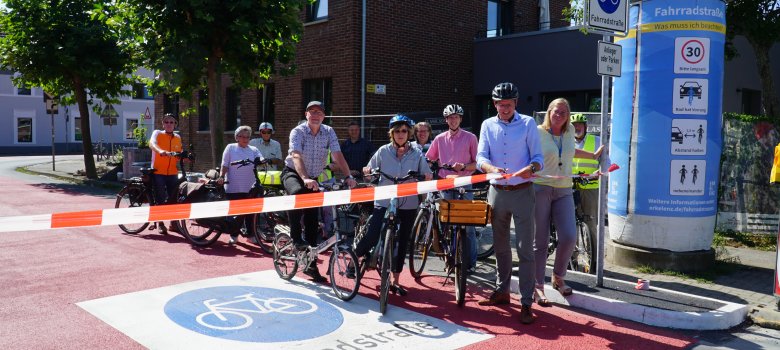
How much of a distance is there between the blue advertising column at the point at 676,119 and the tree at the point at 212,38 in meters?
7.49

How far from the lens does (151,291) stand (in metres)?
6.46

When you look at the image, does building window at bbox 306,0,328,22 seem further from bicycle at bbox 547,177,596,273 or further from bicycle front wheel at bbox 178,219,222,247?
bicycle at bbox 547,177,596,273

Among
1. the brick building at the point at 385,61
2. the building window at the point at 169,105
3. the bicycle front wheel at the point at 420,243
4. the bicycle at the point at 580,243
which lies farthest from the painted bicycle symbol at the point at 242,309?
the building window at the point at 169,105

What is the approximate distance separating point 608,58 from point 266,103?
15385 mm

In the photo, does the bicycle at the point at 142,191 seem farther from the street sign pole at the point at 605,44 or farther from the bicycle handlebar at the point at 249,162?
the street sign pole at the point at 605,44

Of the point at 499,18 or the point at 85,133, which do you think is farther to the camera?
the point at 85,133

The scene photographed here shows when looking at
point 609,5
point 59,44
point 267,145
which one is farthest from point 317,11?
point 609,5

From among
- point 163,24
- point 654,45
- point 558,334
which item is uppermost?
point 163,24

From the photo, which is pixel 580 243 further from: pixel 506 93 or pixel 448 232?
pixel 506 93

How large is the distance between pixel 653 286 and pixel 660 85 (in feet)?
7.91

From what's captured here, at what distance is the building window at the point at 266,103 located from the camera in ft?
66.3

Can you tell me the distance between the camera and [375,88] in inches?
672

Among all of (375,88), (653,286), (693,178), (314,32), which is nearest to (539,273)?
(653,286)

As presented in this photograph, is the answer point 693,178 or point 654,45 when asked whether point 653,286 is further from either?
point 654,45
